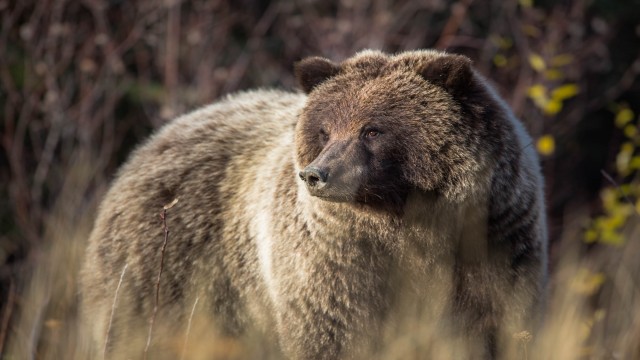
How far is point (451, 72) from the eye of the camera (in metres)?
4.52

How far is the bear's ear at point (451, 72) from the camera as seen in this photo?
4508 mm

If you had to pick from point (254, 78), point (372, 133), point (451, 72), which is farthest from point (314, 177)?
point (254, 78)

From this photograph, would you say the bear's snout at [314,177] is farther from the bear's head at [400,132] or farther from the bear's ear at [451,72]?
the bear's ear at [451,72]

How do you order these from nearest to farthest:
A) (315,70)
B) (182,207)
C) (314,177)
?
(314,177) < (315,70) < (182,207)

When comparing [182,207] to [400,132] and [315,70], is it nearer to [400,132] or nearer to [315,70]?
[315,70]

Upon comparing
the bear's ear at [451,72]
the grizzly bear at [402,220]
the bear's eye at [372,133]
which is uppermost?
the bear's ear at [451,72]

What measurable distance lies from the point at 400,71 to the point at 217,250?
1.44 meters

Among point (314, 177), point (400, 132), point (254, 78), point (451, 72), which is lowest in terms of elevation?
point (314, 177)

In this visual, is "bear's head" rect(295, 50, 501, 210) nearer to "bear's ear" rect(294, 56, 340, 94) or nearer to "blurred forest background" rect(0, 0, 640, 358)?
"bear's ear" rect(294, 56, 340, 94)

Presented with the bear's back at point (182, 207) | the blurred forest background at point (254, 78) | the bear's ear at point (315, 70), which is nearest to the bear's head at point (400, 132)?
the bear's ear at point (315, 70)

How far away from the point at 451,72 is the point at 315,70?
696mm

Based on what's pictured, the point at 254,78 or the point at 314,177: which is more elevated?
the point at 254,78

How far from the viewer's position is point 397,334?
4578 millimetres

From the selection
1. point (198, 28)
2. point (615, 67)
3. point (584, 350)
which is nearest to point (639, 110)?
point (615, 67)
